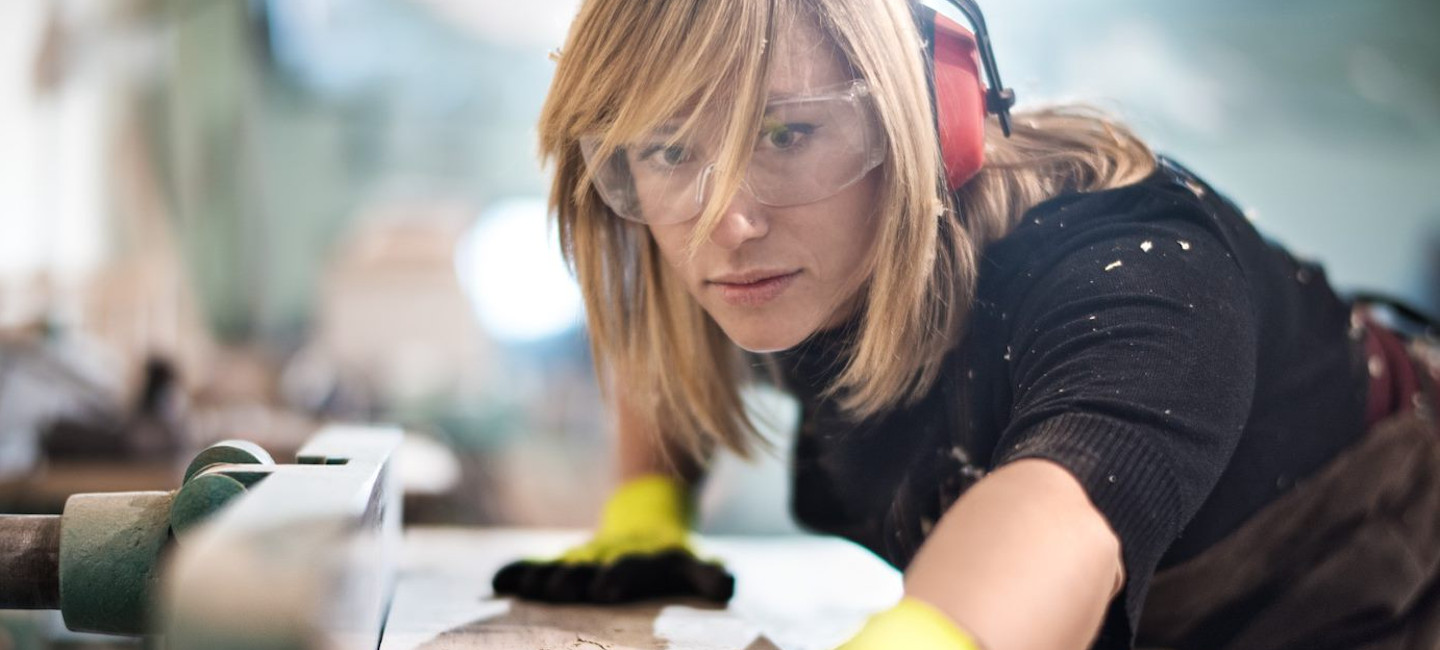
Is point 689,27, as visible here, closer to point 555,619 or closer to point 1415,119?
point 555,619

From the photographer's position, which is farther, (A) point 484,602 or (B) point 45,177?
(B) point 45,177

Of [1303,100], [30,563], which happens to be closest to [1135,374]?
[30,563]

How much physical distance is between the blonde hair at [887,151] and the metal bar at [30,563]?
18.6 inches

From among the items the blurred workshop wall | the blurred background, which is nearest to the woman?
the blurred background

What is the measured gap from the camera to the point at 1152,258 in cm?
76

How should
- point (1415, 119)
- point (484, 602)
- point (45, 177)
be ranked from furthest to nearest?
1. point (1415, 119)
2. point (45, 177)
3. point (484, 602)

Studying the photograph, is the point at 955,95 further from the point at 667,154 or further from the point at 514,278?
the point at 514,278

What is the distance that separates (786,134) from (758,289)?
0.13m

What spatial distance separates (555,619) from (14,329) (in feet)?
8.65

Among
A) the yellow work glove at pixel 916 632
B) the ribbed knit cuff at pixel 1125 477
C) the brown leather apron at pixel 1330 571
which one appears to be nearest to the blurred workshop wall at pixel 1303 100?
the brown leather apron at pixel 1330 571

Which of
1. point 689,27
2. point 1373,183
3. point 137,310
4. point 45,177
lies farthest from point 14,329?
point 1373,183

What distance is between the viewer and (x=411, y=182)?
6438mm

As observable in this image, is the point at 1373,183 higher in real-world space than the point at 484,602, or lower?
lower

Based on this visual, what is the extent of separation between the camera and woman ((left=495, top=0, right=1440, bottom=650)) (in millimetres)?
643
